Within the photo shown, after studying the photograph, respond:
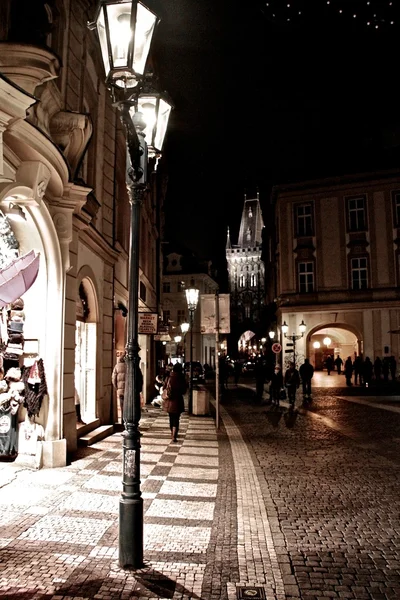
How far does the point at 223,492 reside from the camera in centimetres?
748

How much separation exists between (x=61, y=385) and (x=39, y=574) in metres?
4.94

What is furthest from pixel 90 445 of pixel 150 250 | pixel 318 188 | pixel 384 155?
pixel 384 155

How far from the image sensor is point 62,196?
9.21 metres

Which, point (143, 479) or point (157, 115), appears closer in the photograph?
point (157, 115)

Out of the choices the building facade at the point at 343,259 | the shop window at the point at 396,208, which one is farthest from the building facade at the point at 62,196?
the shop window at the point at 396,208

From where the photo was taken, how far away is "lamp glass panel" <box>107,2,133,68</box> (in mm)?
4473

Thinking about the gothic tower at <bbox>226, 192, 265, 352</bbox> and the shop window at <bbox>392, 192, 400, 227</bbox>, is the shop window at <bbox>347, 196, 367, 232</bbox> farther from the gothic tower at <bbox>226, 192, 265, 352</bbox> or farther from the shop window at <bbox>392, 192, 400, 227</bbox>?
the gothic tower at <bbox>226, 192, 265, 352</bbox>

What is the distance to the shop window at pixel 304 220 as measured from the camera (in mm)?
37312

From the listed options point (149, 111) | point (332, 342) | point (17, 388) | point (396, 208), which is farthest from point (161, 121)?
point (332, 342)

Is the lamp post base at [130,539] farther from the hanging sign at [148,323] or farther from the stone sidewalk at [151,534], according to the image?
the hanging sign at [148,323]

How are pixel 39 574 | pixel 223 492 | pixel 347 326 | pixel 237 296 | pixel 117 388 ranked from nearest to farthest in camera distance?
pixel 39 574
pixel 223 492
pixel 117 388
pixel 347 326
pixel 237 296

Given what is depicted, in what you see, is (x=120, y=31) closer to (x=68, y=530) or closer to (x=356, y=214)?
(x=68, y=530)

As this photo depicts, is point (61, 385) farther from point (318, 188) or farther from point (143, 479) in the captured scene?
point (318, 188)

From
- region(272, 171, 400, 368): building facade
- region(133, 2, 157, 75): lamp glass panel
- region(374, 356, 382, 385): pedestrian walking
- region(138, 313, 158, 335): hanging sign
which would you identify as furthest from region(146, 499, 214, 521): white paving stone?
region(272, 171, 400, 368): building facade
